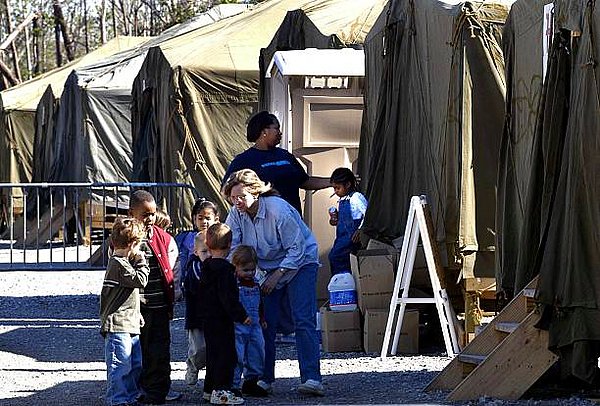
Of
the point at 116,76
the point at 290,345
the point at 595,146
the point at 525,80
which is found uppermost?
the point at 116,76

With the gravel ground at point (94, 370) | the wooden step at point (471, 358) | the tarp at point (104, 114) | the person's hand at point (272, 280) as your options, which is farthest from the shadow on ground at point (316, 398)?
the tarp at point (104, 114)

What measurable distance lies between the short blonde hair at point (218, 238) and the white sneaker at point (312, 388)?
1.04 metres

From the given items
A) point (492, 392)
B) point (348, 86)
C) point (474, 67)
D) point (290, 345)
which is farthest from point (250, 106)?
point (492, 392)

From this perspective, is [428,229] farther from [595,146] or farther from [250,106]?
[250,106]

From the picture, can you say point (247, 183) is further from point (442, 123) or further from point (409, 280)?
point (442, 123)

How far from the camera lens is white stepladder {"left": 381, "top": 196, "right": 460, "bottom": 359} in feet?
31.1

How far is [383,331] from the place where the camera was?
10.1 metres

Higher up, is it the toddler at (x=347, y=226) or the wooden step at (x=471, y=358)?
the toddler at (x=347, y=226)

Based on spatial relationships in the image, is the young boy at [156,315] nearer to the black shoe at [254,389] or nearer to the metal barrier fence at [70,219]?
the black shoe at [254,389]

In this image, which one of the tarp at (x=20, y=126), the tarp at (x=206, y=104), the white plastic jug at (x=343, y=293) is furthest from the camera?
the tarp at (x=20, y=126)

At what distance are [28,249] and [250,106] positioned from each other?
6.14 m

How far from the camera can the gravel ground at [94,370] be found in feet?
26.5

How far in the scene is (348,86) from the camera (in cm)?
1252

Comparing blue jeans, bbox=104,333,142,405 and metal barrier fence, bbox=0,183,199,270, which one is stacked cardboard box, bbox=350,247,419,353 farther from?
metal barrier fence, bbox=0,183,199,270
